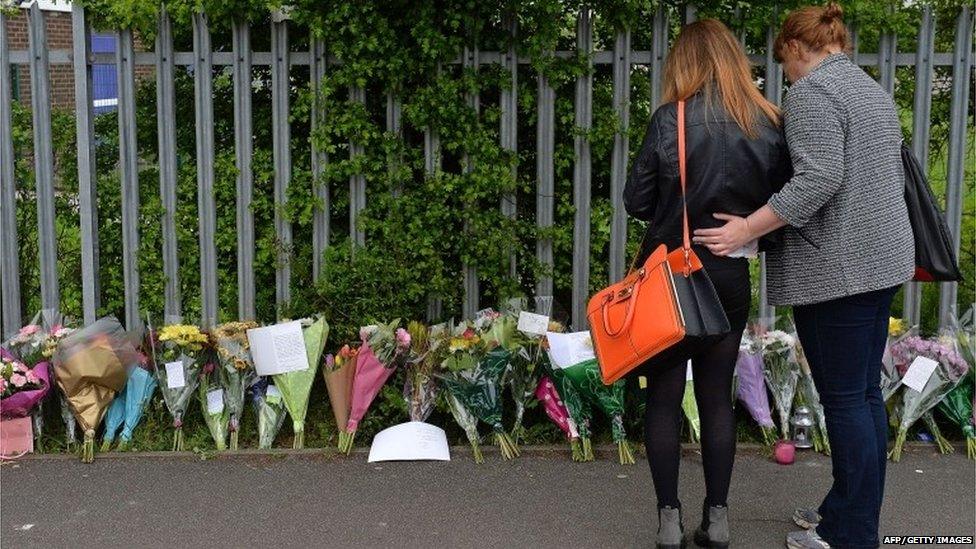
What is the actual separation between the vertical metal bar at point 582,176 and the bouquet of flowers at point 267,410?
144 centimetres

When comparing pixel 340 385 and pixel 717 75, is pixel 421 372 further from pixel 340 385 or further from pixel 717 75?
pixel 717 75

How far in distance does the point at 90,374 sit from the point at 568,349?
194 cm

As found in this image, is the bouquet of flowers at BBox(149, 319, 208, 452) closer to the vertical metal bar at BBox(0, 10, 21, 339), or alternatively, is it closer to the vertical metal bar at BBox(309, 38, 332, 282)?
the vertical metal bar at BBox(309, 38, 332, 282)

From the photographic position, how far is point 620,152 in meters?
5.09

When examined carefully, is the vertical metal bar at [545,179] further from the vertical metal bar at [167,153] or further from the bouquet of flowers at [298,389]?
the vertical metal bar at [167,153]

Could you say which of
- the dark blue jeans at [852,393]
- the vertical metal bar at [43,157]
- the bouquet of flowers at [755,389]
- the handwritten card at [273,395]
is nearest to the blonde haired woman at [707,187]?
the dark blue jeans at [852,393]

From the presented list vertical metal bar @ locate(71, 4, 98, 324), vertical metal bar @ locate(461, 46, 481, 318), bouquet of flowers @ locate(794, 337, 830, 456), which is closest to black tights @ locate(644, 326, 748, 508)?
bouquet of flowers @ locate(794, 337, 830, 456)

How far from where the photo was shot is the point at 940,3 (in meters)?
5.32

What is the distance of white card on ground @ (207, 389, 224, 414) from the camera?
4.63m

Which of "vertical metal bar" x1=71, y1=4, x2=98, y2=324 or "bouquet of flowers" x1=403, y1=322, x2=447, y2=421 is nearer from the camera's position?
"bouquet of flowers" x1=403, y1=322, x2=447, y2=421

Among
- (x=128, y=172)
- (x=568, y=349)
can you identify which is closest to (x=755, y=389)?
(x=568, y=349)

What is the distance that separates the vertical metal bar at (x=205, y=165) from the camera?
4941 mm

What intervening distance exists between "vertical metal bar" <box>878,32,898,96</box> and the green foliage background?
80mm

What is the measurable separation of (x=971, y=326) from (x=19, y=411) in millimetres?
4149
